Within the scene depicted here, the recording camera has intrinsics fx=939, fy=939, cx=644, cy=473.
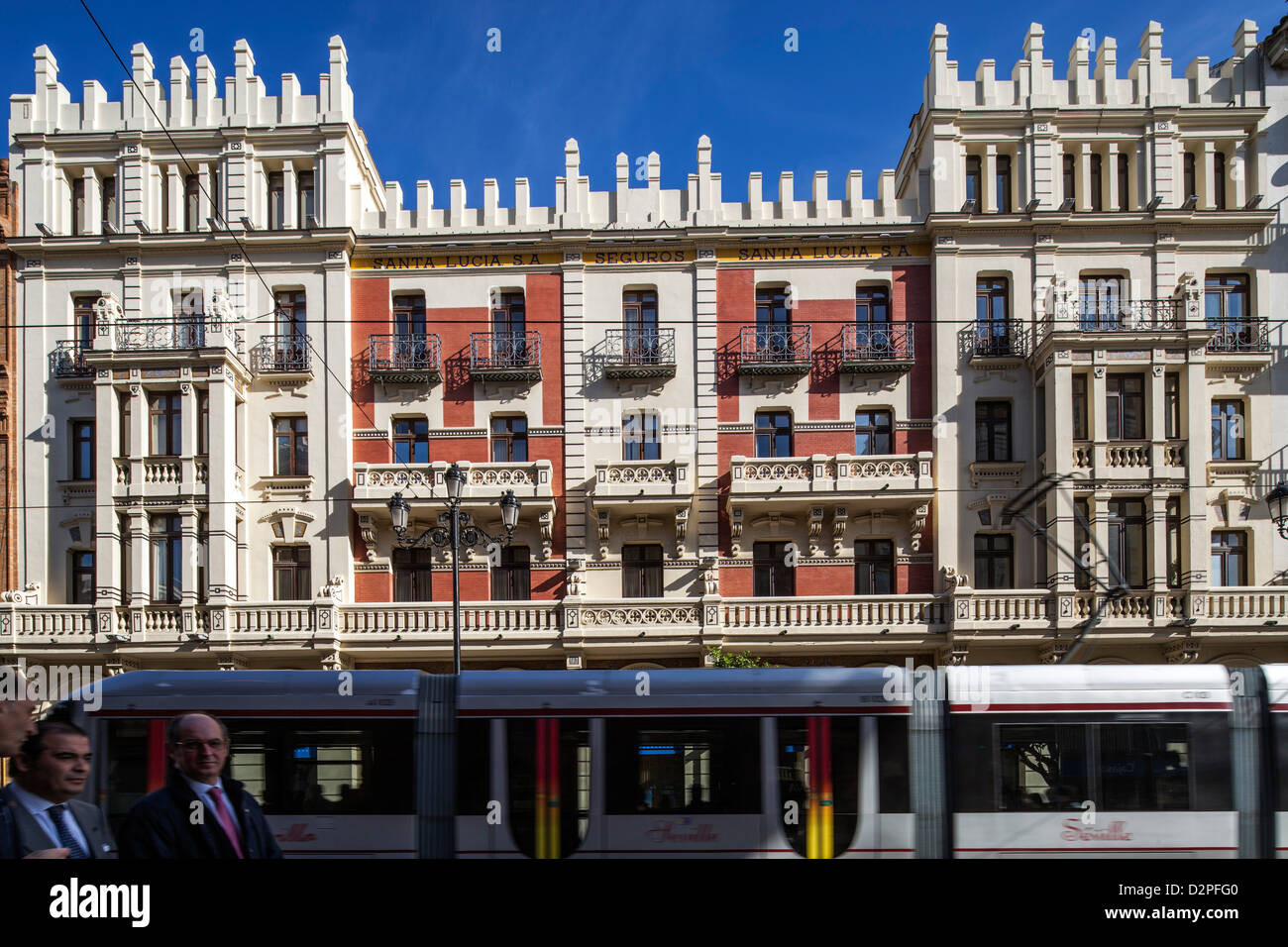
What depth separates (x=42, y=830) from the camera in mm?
4016

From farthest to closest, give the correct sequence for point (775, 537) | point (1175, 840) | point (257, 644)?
point (775, 537) → point (257, 644) → point (1175, 840)

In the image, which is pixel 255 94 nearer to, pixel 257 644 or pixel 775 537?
pixel 257 644

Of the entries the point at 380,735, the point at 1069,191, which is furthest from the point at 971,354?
the point at 380,735

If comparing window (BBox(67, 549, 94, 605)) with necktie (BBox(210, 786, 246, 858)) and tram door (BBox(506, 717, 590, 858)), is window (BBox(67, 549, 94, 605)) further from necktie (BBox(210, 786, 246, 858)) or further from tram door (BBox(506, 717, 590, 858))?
necktie (BBox(210, 786, 246, 858))

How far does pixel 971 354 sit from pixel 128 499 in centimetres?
2013

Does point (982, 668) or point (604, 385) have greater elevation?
point (604, 385)

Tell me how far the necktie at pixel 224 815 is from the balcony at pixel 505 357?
18524 mm

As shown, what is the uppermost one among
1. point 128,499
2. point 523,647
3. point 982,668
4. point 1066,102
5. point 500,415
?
point 1066,102

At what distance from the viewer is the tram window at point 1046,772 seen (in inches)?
374

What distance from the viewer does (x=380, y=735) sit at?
954 centimetres

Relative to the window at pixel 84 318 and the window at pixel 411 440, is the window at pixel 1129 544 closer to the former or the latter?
the window at pixel 411 440

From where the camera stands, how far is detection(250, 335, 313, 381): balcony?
22.8 meters

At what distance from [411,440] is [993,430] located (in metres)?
14.1

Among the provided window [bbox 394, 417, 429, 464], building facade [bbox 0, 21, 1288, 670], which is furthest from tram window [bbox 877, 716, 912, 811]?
window [bbox 394, 417, 429, 464]
